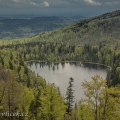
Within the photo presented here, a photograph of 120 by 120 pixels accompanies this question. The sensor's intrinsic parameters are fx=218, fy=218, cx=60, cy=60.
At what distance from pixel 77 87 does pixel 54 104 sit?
101568 mm

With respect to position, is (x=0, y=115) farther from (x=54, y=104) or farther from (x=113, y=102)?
(x=113, y=102)

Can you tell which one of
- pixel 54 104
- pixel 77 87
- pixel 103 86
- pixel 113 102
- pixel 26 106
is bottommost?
pixel 77 87

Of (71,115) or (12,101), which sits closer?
(12,101)

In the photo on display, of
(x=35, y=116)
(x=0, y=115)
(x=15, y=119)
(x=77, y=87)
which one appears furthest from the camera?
(x=77, y=87)

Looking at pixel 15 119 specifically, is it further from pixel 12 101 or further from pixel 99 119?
pixel 99 119

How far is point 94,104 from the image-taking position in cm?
4634

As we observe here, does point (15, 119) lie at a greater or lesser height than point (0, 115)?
lesser

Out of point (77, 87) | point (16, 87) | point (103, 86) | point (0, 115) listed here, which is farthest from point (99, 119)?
point (77, 87)

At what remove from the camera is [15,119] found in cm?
6231

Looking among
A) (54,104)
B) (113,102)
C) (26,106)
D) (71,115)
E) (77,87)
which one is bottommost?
(77,87)

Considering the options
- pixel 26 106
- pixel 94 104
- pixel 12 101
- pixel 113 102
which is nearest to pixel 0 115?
pixel 12 101

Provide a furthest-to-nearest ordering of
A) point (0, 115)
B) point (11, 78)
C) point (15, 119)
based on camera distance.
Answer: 1. point (15, 119)
2. point (0, 115)
3. point (11, 78)

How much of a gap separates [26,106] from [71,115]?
1906 centimetres

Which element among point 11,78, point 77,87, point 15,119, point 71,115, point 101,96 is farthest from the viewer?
point 77,87
